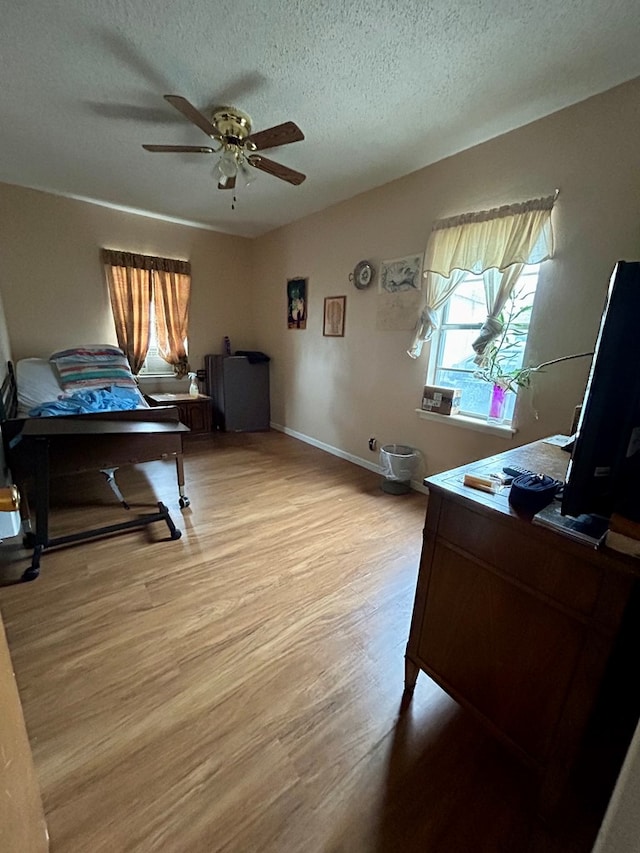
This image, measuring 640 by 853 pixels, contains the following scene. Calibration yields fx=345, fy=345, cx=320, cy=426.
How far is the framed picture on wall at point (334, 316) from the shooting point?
3542 mm

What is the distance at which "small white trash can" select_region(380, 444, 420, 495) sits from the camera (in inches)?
115

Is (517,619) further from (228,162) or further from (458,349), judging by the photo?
(228,162)

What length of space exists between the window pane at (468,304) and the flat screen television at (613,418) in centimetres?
192

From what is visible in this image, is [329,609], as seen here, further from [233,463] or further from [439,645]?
[233,463]

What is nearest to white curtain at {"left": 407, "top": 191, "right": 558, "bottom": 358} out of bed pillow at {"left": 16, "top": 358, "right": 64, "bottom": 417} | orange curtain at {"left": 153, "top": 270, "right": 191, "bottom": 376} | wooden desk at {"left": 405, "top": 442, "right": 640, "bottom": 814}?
wooden desk at {"left": 405, "top": 442, "right": 640, "bottom": 814}

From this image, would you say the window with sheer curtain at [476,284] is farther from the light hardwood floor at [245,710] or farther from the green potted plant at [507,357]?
the light hardwood floor at [245,710]

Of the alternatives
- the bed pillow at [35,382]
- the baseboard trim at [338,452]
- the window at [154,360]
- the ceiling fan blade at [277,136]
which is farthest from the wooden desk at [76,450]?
the window at [154,360]

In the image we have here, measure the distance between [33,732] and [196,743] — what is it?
20.7 inches

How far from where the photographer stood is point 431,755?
1.09 meters

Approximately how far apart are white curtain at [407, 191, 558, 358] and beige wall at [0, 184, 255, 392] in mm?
3128

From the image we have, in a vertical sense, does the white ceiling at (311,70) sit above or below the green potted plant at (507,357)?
above

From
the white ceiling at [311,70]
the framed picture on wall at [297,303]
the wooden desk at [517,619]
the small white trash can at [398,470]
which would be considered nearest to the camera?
the wooden desk at [517,619]

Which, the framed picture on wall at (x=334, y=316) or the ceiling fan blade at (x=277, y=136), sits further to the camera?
the framed picture on wall at (x=334, y=316)

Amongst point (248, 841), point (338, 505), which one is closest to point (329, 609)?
point (248, 841)
